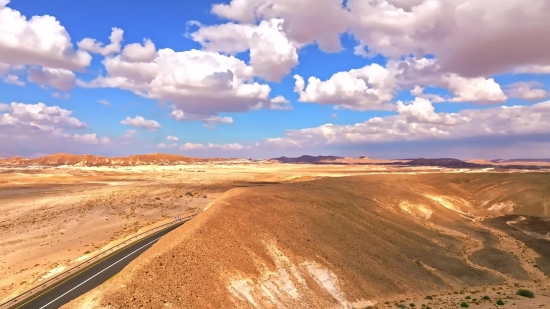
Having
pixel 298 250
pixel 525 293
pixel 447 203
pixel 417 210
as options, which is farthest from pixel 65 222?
pixel 447 203

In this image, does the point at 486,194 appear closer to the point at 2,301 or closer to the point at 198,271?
the point at 198,271

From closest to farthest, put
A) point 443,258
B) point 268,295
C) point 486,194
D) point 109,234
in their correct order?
point 268,295 → point 443,258 → point 109,234 → point 486,194

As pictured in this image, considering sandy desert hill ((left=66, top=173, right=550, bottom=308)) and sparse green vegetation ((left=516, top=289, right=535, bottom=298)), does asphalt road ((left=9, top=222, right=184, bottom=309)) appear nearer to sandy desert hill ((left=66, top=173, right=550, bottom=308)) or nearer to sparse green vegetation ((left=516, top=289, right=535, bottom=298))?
sandy desert hill ((left=66, top=173, right=550, bottom=308))

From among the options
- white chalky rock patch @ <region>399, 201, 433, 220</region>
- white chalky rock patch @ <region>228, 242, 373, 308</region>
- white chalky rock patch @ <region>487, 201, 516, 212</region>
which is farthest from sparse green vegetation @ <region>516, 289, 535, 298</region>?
white chalky rock patch @ <region>487, 201, 516, 212</region>

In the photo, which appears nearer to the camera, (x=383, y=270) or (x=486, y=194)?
(x=383, y=270)

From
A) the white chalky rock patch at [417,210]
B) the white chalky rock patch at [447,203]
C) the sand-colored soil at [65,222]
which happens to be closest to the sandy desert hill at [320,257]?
the white chalky rock patch at [417,210]

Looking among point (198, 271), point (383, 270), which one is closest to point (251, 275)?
point (198, 271)

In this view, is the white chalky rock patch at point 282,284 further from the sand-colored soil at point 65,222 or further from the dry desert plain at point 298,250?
the sand-colored soil at point 65,222

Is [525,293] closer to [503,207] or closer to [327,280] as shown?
[327,280]
